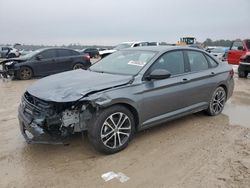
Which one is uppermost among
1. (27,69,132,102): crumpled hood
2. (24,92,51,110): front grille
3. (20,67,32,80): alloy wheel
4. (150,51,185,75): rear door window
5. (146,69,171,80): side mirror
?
(150,51,185,75): rear door window

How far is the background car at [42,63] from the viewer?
39.4ft

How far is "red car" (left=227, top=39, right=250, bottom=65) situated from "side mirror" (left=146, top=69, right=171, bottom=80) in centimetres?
1158

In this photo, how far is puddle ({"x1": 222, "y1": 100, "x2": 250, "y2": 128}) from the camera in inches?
225

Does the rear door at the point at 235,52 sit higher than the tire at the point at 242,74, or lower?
higher

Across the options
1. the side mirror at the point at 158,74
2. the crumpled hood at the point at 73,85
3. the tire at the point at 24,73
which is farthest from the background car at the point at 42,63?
the side mirror at the point at 158,74

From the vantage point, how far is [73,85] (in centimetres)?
414

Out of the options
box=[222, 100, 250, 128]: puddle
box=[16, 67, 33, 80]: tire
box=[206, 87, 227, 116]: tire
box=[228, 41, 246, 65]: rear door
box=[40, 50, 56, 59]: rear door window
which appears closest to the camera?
box=[222, 100, 250, 128]: puddle

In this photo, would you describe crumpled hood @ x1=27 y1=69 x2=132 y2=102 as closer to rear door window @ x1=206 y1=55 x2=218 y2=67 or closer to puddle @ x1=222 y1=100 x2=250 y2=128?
rear door window @ x1=206 y1=55 x2=218 y2=67

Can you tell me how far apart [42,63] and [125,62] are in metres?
8.18

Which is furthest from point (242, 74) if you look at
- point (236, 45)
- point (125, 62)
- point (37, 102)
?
point (37, 102)

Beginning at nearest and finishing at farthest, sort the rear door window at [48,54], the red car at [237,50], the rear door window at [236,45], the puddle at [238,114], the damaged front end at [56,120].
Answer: the damaged front end at [56,120] < the puddle at [238,114] < the rear door window at [48,54] < the red car at [237,50] < the rear door window at [236,45]

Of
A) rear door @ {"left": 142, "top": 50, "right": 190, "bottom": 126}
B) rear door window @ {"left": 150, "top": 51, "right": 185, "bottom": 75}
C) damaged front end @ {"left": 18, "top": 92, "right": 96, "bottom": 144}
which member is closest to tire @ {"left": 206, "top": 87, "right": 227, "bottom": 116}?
rear door @ {"left": 142, "top": 50, "right": 190, "bottom": 126}

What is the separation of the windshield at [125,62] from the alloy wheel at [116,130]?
33.4 inches

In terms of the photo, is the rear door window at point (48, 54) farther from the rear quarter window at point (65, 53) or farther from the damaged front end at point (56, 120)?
the damaged front end at point (56, 120)
